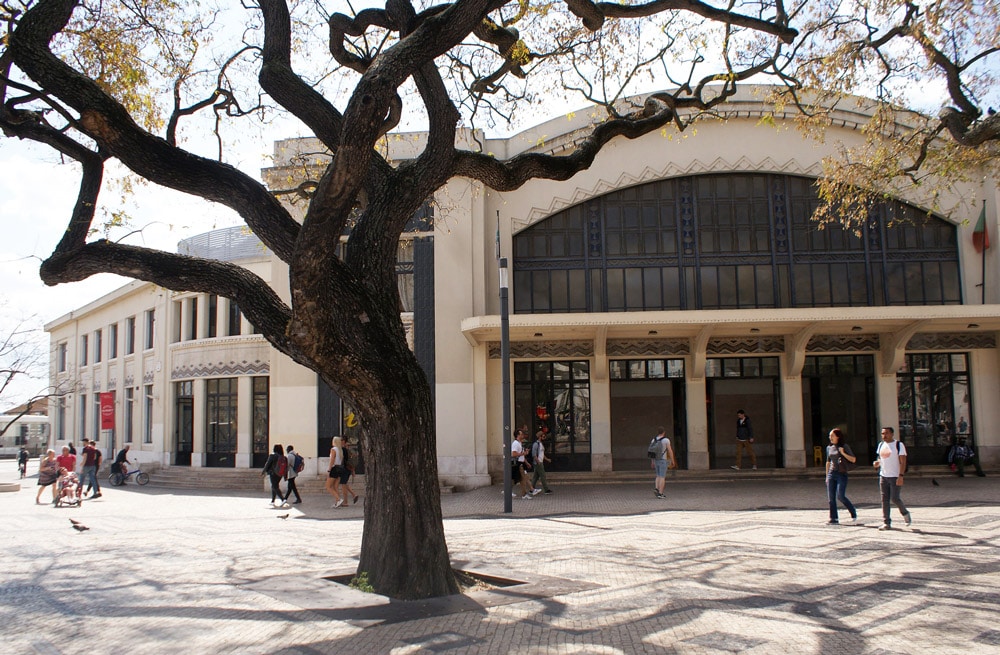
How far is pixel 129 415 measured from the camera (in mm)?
34500

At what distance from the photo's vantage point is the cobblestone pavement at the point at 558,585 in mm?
6855

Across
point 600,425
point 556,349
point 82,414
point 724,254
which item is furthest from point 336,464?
point 82,414

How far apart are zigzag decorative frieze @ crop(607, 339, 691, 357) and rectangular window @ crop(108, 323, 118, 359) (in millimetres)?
25211

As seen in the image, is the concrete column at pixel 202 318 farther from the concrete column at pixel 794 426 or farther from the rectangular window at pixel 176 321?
the concrete column at pixel 794 426

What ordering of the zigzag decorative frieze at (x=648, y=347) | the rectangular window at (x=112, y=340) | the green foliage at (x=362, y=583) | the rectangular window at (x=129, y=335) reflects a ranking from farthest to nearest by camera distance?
the rectangular window at (x=112, y=340), the rectangular window at (x=129, y=335), the zigzag decorative frieze at (x=648, y=347), the green foliage at (x=362, y=583)

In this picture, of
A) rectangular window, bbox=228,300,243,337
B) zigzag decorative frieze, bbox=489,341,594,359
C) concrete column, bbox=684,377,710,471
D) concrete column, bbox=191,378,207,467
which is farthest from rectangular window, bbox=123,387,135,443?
concrete column, bbox=684,377,710,471

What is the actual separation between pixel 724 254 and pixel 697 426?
471cm

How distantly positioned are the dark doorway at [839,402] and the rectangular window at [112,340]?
29587 millimetres

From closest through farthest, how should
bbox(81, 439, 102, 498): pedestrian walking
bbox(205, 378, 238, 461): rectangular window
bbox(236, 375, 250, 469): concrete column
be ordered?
bbox(81, 439, 102, 498): pedestrian walking
bbox(236, 375, 250, 469): concrete column
bbox(205, 378, 238, 461): rectangular window

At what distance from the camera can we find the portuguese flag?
850 inches

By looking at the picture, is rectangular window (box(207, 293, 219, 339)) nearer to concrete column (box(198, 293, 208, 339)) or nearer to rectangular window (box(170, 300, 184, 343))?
concrete column (box(198, 293, 208, 339))

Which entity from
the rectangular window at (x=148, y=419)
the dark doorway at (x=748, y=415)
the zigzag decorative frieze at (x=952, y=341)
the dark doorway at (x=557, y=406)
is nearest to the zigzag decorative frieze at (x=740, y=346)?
the dark doorway at (x=748, y=415)

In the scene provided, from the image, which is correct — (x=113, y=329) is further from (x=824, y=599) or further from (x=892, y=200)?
(x=824, y=599)

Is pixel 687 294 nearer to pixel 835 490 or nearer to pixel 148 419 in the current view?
pixel 835 490
